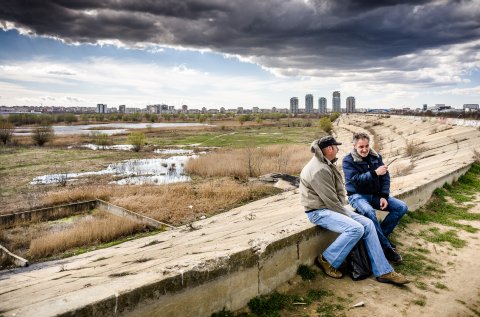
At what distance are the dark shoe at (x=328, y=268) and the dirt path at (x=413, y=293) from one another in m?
0.07

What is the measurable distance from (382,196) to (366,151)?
0.73 metres

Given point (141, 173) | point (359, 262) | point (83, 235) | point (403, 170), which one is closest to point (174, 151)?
point (141, 173)

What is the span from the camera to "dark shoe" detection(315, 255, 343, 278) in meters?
4.41

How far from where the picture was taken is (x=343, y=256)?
4355 millimetres

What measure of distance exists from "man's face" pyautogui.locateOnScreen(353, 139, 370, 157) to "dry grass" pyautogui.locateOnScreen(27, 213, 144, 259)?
8.95m

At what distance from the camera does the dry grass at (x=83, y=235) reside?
1052 cm

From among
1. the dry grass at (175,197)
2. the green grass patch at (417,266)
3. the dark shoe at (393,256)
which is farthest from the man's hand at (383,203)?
the dry grass at (175,197)

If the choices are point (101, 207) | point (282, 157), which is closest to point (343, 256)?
point (101, 207)

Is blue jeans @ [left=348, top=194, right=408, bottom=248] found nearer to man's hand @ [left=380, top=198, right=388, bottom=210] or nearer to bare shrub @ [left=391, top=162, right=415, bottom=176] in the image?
man's hand @ [left=380, top=198, right=388, bottom=210]

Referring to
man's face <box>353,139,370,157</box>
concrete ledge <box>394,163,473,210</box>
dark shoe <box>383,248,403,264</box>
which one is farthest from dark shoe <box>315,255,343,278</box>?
concrete ledge <box>394,163,473,210</box>

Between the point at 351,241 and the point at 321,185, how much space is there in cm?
74

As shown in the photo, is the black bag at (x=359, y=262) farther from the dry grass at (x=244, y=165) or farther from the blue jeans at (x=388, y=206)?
the dry grass at (x=244, y=165)

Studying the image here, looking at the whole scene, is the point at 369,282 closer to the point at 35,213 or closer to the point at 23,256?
the point at 23,256

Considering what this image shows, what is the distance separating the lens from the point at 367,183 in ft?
17.1
